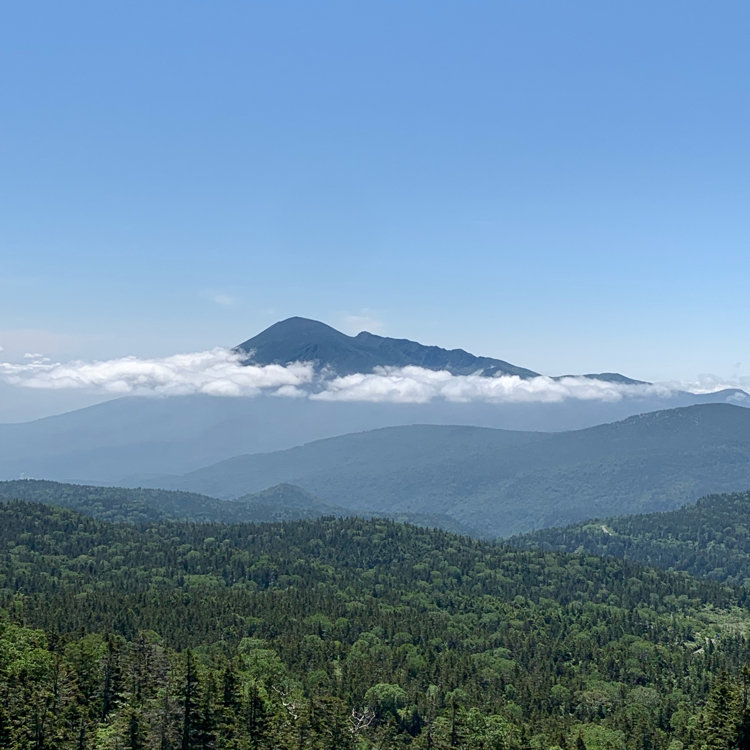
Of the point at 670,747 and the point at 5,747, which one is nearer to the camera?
the point at 5,747

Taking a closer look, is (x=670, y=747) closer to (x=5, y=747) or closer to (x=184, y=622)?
(x=5, y=747)

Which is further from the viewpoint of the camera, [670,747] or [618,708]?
[618,708]

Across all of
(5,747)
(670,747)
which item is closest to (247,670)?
(5,747)

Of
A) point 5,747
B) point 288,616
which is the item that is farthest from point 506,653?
point 5,747

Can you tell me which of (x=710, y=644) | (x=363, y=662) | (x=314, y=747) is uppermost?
(x=314, y=747)

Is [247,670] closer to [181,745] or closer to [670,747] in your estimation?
[181,745]

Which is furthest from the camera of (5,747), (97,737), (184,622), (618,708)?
(184,622)

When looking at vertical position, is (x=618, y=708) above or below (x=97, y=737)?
below

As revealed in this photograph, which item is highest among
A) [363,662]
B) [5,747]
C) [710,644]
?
[5,747]

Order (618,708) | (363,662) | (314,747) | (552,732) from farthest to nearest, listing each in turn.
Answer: (363,662) → (618,708) → (552,732) → (314,747)
